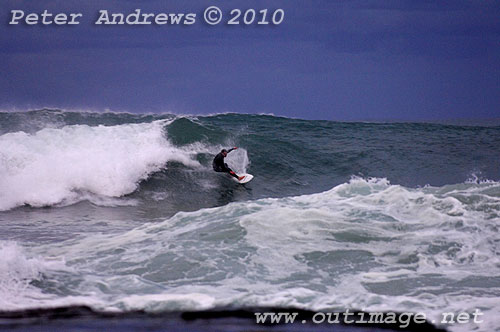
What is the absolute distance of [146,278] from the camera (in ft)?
20.6

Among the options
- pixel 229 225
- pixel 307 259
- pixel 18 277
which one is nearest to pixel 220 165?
pixel 229 225

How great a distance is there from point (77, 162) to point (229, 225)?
7.40 meters

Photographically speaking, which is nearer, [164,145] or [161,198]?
[161,198]

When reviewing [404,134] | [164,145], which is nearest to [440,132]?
[404,134]

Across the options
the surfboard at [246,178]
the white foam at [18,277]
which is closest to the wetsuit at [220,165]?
the surfboard at [246,178]

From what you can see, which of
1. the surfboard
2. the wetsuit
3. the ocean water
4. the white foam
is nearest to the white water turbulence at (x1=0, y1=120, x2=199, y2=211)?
the ocean water

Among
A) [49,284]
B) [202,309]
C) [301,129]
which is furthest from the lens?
[301,129]

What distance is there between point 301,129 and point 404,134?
4.28 metres

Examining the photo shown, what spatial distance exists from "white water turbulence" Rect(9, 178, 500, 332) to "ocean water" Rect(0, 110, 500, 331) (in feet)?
0.08

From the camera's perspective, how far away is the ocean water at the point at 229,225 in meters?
5.73

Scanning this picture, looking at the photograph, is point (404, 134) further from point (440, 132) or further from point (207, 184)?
point (207, 184)

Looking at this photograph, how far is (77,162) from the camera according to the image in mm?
14531

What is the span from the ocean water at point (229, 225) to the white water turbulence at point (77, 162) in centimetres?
4

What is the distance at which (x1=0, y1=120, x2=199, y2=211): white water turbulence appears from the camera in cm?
1312
